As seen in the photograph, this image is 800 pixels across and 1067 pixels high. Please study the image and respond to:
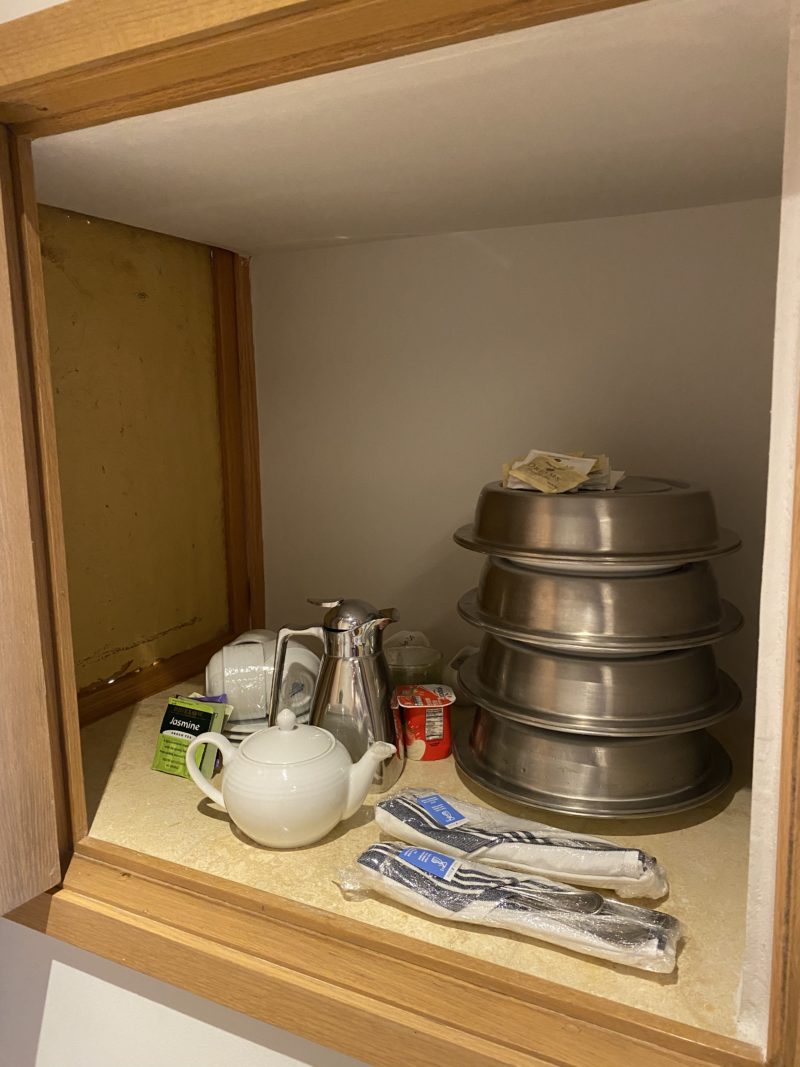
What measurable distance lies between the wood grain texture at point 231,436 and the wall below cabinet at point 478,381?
0.13ft

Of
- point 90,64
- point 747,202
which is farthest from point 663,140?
point 90,64

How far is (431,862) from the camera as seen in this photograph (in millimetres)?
688

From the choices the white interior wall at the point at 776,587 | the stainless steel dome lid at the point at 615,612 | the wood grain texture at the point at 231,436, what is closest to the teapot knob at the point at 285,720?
the stainless steel dome lid at the point at 615,612

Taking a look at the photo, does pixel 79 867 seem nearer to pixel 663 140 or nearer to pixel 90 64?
pixel 90 64

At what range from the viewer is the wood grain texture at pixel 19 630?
0.68 metres

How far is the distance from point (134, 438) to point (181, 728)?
0.42m

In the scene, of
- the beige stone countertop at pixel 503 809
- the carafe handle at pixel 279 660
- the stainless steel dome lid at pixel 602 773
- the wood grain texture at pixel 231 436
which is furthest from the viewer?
the wood grain texture at pixel 231 436

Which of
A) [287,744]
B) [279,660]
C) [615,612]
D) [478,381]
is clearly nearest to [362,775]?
[287,744]

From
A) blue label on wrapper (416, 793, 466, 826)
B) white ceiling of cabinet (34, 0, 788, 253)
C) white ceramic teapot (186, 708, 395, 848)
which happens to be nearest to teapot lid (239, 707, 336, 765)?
white ceramic teapot (186, 708, 395, 848)

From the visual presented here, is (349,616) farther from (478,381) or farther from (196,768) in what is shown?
(478,381)

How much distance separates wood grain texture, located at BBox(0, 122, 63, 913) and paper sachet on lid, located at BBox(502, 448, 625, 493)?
475 millimetres

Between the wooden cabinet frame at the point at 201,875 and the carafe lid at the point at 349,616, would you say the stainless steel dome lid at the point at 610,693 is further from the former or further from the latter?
the wooden cabinet frame at the point at 201,875

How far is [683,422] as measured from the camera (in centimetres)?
103

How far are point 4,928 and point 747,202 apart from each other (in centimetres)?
115
